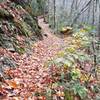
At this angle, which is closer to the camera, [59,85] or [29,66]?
[59,85]

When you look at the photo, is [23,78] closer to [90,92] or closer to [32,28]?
[90,92]

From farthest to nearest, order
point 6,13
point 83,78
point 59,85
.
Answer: point 6,13
point 83,78
point 59,85

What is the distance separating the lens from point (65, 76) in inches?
251

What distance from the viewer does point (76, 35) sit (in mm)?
8336

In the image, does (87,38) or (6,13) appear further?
(6,13)

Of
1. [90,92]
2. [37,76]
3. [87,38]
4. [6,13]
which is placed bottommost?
[90,92]

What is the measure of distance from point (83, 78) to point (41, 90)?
1.71 metres

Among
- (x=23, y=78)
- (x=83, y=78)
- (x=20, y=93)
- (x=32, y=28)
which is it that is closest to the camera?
(x=20, y=93)

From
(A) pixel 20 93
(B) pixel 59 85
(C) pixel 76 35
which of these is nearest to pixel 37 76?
(B) pixel 59 85

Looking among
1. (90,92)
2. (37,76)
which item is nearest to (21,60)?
(37,76)

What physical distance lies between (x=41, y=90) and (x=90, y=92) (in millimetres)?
1763

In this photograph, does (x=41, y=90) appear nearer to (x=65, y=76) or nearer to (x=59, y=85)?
(x=59, y=85)

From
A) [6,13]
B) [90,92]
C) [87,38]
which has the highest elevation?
[6,13]

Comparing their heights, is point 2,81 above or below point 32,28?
below
